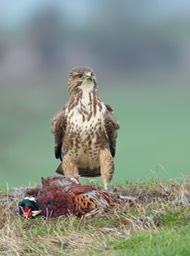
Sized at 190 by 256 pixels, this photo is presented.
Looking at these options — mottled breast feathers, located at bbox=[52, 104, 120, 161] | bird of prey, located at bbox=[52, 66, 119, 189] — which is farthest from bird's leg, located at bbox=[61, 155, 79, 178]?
mottled breast feathers, located at bbox=[52, 104, 120, 161]

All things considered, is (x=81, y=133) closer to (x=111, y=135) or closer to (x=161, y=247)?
(x=111, y=135)

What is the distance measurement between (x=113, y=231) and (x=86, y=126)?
3103 millimetres

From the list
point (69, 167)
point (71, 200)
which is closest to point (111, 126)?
point (69, 167)

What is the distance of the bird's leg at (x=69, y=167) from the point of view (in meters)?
12.0

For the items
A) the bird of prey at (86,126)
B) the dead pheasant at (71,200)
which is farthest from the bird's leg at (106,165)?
the dead pheasant at (71,200)

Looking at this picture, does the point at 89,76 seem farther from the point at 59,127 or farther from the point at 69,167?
the point at 69,167

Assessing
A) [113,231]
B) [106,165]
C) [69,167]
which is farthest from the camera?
[69,167]

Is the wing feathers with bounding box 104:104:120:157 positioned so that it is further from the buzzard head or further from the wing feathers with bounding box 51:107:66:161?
the wing feathers with bounding box 51:107:66:161

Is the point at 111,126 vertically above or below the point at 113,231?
above

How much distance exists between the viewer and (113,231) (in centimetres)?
861

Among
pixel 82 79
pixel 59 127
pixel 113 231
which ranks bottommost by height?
pixel 113 231

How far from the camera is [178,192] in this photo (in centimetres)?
1045

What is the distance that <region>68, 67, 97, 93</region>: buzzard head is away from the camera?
11.5 meters

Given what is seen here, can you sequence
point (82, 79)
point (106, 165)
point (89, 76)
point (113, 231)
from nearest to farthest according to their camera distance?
point (113, 231)
point (89, 76)
point (82, 79)
point (106, 165)
